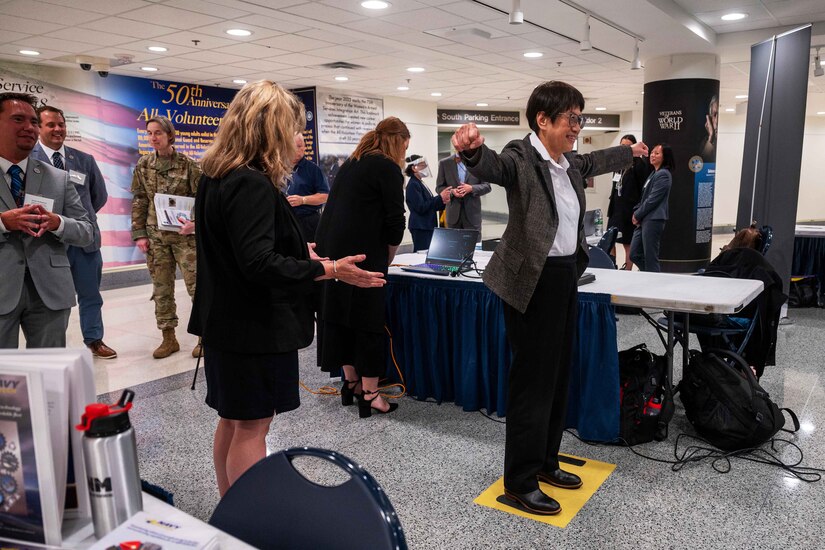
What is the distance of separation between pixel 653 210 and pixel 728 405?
11.7 feet

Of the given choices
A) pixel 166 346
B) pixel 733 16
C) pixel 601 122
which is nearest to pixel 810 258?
pixel 733 16

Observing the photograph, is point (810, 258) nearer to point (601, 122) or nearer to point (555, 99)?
point (555, 99)

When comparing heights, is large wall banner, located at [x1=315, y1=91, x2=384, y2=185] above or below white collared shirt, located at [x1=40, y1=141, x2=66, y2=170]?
above

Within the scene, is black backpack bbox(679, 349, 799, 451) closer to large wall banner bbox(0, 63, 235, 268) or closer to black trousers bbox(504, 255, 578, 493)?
black trousers bbox(504, 255, 578, 493)

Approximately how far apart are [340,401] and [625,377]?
63.1 inches

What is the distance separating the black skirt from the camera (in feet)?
6.06

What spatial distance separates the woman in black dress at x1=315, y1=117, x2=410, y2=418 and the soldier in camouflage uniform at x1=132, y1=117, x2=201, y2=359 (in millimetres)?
1651

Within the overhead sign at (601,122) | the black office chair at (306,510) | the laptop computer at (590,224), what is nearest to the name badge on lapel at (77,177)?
the black office chair at (306,510)

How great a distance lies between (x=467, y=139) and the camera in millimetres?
1996

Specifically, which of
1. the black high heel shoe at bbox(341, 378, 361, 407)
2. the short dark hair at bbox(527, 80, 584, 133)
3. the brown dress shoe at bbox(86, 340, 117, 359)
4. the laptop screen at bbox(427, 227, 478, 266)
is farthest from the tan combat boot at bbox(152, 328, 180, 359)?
the short dark hair at bbox(527, 80, 584, 133)

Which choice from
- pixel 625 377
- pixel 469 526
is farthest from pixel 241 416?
pixel 625 377

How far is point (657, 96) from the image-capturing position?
8070 millimetres

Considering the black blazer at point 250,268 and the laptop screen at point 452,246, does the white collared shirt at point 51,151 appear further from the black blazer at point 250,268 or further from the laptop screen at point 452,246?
the black blazer at point 250,268

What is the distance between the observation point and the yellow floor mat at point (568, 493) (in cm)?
237
